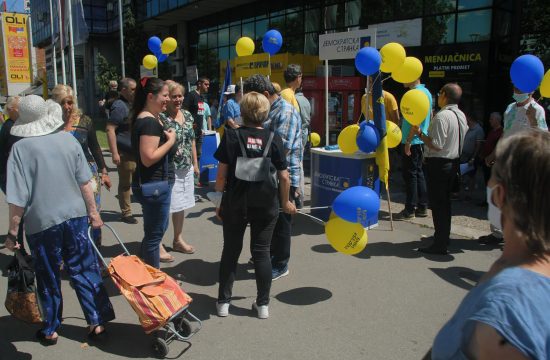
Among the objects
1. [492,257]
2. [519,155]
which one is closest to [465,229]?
[492,257]

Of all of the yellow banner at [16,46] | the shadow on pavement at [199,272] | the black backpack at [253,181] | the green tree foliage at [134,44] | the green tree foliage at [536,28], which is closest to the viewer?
the black backpack at [253,181]

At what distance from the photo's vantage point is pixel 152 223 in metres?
3.84

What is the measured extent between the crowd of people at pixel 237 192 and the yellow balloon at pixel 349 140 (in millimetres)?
354

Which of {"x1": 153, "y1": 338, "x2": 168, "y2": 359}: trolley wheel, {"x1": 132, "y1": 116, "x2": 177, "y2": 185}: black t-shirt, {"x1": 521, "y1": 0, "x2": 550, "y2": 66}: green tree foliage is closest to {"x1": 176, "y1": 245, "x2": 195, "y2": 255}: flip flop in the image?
{"x1": 132, "y1": 116, "x2": 177, "y2": 185}: black t-shirt

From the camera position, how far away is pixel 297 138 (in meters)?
4.58

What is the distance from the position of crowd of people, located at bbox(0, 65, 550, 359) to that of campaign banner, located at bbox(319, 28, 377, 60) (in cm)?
84

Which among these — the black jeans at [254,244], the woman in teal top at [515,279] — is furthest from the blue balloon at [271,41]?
the woman in teal top at [515,279]

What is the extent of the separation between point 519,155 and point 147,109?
3.15 m

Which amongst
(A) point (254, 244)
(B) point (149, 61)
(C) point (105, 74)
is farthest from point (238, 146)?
(C) point (105, 74)

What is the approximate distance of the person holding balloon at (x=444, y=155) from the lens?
16.0ft

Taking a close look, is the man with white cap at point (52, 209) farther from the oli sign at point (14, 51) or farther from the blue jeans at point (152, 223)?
the oli sign at point (14, 51)

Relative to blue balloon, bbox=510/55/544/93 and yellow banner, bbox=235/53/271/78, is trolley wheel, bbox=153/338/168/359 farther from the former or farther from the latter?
yellow banner, bbox=235/53/271/78

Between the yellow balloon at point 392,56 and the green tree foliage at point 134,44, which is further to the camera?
the green tree foliage at point 134,44

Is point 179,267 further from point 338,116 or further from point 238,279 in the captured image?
point 338,116
